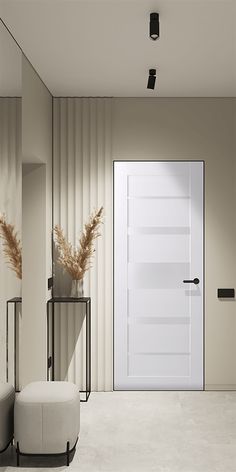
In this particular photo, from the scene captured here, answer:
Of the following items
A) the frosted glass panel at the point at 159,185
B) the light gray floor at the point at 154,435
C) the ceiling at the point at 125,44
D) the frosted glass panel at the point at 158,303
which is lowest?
the light gray floor at the point at 154,435

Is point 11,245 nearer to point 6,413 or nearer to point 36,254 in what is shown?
point 6,413

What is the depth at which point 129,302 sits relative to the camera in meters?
5.77

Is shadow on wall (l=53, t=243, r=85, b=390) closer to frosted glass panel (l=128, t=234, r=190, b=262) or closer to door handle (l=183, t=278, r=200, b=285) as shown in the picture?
frosted glass panel (l=128, t=234, r=190, b=262)

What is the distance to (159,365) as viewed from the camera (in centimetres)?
578

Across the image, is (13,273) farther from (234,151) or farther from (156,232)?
(234,151)

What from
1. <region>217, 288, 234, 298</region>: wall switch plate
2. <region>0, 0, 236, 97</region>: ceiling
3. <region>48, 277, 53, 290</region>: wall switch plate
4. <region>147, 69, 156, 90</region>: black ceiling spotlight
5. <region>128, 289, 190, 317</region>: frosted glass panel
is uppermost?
<region>0, 0, 236, 97</region>: ceiling

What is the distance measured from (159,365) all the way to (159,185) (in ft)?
5.54

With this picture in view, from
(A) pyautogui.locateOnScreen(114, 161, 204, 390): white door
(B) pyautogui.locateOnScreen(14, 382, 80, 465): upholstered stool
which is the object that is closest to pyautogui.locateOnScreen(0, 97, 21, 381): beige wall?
(B) pyautogui.locateOnScreen(14, 382, 80, 465): upholstered stool

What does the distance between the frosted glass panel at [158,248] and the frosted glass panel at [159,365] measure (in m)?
0.91

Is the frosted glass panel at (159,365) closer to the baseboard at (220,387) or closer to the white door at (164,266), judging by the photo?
the white door at (164,266)

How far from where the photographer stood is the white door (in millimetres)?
5758

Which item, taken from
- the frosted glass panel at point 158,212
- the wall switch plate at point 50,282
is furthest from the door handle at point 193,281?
the wall switch plate at point 50,282

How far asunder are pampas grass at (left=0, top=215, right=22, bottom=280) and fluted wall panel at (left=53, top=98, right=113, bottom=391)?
159 centimetres

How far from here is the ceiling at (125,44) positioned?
3527mm
